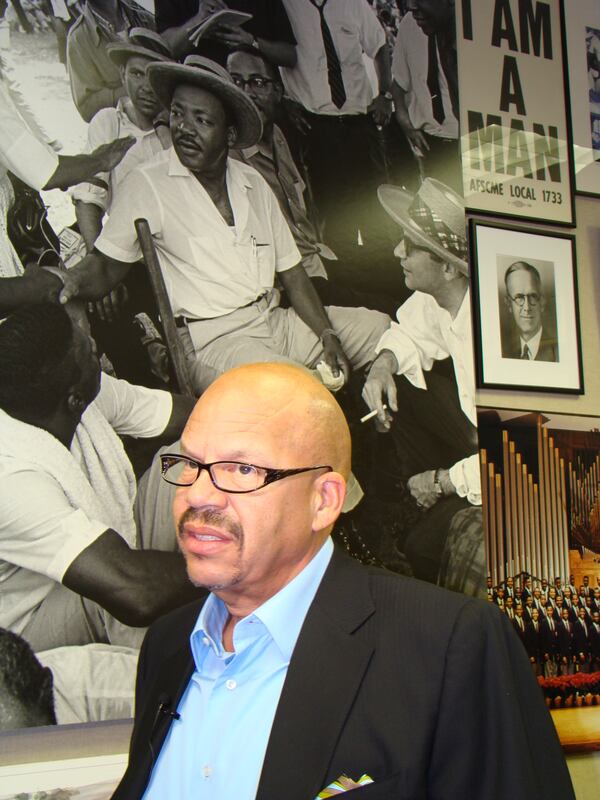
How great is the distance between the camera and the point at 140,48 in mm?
2400

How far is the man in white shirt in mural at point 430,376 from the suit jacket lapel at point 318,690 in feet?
4.24

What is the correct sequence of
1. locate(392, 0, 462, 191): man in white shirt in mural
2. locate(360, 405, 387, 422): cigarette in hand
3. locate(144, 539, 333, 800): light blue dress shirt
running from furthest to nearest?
1. locate(392, 0, 462, 191): man in white shirt in mural
2. locate(360, 405, 387, 422): cigarette in hand
3. locate(144, 539, 333, 800): light blue dress shirt

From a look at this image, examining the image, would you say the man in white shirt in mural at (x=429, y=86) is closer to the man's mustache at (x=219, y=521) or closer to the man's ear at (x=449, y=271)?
the man's ear at (x=449, y=271)

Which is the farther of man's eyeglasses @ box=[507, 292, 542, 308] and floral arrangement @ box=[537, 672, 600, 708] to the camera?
man's eyeglasses @ box=[507, 292, 542, 308]

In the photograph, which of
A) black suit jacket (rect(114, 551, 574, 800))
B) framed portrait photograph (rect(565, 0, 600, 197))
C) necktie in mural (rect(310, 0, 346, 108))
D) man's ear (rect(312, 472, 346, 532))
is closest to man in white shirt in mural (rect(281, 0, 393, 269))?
necktie in mural (rect(310, 0, 346, 108))

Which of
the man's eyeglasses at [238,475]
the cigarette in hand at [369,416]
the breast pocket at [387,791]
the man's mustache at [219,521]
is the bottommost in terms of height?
the breast pocket at [387,791]

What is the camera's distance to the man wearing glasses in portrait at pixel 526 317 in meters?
2.95

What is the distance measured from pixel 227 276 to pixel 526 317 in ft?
3.89

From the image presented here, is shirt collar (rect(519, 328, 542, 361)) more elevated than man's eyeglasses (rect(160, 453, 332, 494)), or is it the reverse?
shirt collar (rect(519, 328, 542, 361))

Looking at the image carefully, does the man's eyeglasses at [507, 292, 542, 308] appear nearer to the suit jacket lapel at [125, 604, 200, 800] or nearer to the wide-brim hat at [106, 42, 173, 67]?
the wide-brim hat at [106, 42, 173, 67]

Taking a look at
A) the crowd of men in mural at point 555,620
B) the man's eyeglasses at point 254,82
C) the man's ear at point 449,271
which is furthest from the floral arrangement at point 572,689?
the man's eyeglasses at point 254,82

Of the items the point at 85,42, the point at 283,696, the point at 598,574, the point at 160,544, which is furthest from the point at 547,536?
the point at 85,42

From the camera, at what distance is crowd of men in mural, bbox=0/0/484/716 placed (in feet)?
7.11

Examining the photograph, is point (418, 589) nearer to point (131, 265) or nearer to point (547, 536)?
point (131, 265)
